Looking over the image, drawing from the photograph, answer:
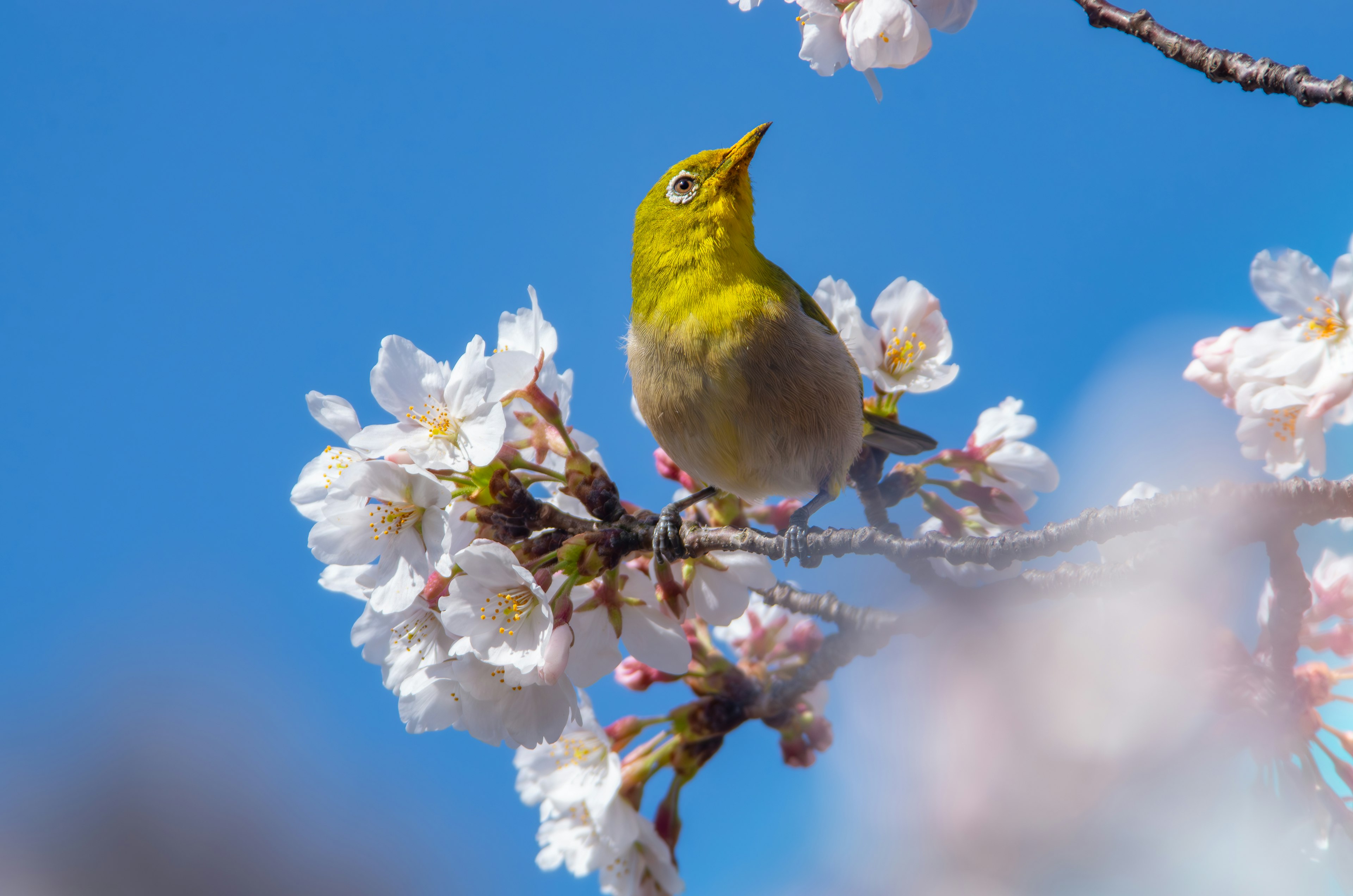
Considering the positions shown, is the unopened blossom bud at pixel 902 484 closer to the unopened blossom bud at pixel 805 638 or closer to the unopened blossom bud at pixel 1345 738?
the unopened blossom bud at pixel 805 638

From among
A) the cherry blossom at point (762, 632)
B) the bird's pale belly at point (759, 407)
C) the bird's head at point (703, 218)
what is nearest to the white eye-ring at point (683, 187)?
the bird's head at point (703, 218)

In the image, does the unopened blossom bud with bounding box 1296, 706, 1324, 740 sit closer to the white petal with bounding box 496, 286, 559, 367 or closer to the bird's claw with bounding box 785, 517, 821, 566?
the bird's claw with bounding box 785, 517, 821, 566

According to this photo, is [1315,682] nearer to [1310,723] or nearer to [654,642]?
[1310,723]

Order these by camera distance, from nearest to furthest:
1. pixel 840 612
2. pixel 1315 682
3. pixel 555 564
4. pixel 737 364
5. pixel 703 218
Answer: pixel 1315 682
pixel 555 564
pixel 840 612
pixel 737 364
pixel 703 218

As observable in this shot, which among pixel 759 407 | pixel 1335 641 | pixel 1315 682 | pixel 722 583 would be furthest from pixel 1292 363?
pixel 722 583

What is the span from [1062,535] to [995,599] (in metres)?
0.30

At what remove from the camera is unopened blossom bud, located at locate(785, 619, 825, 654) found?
8.93 ft

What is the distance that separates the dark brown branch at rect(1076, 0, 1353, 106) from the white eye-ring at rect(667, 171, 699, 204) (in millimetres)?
1200

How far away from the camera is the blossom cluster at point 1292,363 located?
1.67 m

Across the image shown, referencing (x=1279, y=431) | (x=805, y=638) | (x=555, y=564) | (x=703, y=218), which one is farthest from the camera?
(x=805, y=638)

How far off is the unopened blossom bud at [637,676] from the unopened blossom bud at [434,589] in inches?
A: 28.7

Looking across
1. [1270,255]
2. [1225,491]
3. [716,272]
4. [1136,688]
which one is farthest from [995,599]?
[716,272]

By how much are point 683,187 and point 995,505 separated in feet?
4.40

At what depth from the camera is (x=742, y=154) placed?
248cm
